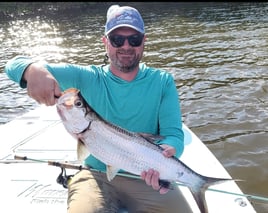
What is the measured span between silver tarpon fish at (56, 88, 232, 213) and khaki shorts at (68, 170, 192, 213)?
0.54 m

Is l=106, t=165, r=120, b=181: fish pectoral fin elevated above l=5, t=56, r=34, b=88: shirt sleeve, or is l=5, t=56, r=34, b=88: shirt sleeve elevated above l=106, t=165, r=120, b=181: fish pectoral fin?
l=5, t=56, r=34, b=88: shirt sleeve

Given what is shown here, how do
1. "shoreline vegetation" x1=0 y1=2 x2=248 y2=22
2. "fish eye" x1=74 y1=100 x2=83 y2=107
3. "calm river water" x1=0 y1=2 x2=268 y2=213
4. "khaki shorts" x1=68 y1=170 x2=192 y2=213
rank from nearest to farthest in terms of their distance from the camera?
1. "fish eye" x1=74 y1=100 x2=83 y2=107
2. "khaki shorts" x1=68 y1=170 x2=192 y2=213
3. "calm river water" x1=0 y1=2 x2=268 y2=213
4. "shoreline vegetation" x1=0 y1=2 x2=248 y2=22

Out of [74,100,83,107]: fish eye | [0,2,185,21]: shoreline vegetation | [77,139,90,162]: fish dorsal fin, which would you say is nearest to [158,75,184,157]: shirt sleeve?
[77,139,90,162]: fish dorsal fin

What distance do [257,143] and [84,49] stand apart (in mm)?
11349

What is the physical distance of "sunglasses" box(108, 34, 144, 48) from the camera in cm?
425

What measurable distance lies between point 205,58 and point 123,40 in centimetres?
1145

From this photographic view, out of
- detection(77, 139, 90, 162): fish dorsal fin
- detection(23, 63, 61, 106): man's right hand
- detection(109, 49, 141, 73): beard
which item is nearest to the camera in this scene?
detection(23, 63, 61, 106): man's right hand

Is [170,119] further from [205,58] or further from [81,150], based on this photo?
[205,58]

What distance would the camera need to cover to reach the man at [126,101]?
4246 millimetres

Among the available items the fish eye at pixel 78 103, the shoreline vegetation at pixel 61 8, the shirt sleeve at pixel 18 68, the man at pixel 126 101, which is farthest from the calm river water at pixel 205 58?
the shirt sleeve at pixel 18 68

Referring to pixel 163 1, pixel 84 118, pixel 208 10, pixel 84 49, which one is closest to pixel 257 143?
pixel 84 118

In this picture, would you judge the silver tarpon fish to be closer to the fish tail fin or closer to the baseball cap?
the fish tail fin

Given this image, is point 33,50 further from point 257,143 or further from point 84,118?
point 84,118

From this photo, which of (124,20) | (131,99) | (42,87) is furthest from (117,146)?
(124,20)
